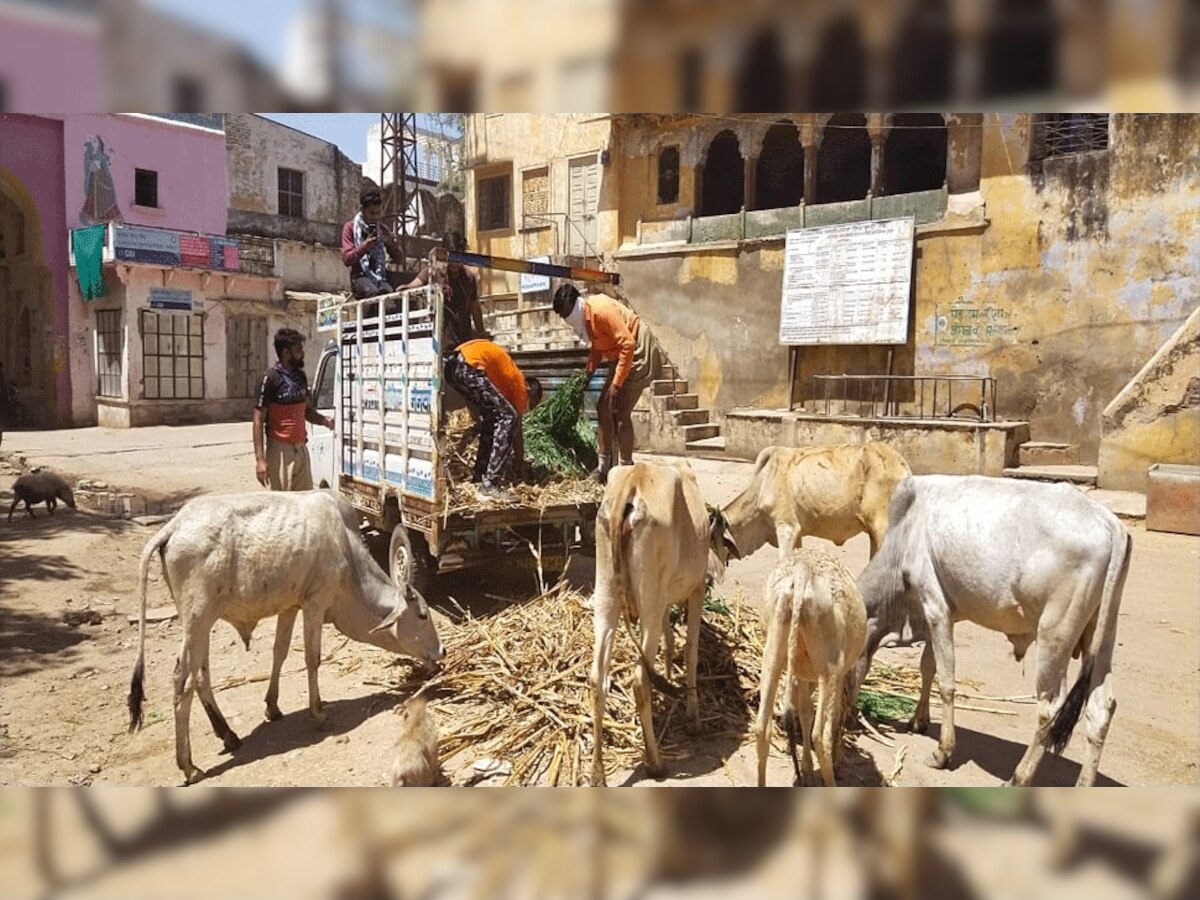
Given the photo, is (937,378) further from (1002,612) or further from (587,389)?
(1002,612)

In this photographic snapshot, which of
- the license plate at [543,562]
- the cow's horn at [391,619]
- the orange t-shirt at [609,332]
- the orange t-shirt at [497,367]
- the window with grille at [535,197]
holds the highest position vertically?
the window with grille at [535,197]

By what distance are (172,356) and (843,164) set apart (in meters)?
16.7

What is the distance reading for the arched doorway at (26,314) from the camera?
20.2 meters

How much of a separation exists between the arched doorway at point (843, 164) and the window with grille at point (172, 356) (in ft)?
51.2

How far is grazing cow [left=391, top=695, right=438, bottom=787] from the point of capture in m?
3.88

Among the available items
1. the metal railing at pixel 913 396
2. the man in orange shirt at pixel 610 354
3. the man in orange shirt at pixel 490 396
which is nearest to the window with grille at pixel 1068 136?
the metal railing at pixel 913 396

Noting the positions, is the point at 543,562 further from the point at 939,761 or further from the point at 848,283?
the point at 848,283

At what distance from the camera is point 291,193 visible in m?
26.4

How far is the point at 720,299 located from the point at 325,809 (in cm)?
1630

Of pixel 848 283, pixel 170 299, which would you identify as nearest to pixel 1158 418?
pixel 848 283

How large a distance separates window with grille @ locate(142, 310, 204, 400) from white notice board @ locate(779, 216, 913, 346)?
14.5 m

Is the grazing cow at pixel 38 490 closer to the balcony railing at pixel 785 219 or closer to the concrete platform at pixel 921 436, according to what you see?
the concrete platform at pixel 921 436

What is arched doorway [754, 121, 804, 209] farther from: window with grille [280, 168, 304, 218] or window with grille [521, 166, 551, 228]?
window with grille [280, 168, 304, 218]

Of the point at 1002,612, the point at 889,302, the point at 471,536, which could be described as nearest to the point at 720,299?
the point at 889,302
